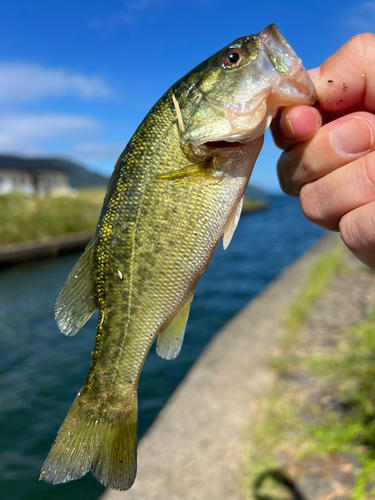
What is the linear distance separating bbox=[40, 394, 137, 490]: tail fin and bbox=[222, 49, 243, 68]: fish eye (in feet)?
5.57

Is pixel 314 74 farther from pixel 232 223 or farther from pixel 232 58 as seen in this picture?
pixel 232 223

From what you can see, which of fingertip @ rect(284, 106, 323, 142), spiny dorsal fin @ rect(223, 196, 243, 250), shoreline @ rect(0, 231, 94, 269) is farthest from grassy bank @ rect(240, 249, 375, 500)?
shoreline @ rect(0, 231, 94, 269)

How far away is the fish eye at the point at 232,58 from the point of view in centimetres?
177

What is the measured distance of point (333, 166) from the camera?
1.85 m

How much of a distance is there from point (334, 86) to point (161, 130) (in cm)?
83

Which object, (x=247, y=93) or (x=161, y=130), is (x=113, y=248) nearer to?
(x=161, y=130)

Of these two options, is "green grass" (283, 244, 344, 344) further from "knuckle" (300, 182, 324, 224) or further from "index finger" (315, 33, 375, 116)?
"index finger" (315, 33, 375, 116)

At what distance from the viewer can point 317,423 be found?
4.41 m

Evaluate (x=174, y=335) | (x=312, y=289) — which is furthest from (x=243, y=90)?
(x=312, y=289)

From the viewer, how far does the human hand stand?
1.73m

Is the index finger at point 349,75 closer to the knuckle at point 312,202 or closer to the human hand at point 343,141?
the human hand at point 343,141

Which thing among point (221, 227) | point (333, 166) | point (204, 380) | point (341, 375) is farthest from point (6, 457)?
point (333, 166)

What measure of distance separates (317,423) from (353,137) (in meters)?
3.73

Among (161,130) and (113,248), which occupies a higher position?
(161,130)
